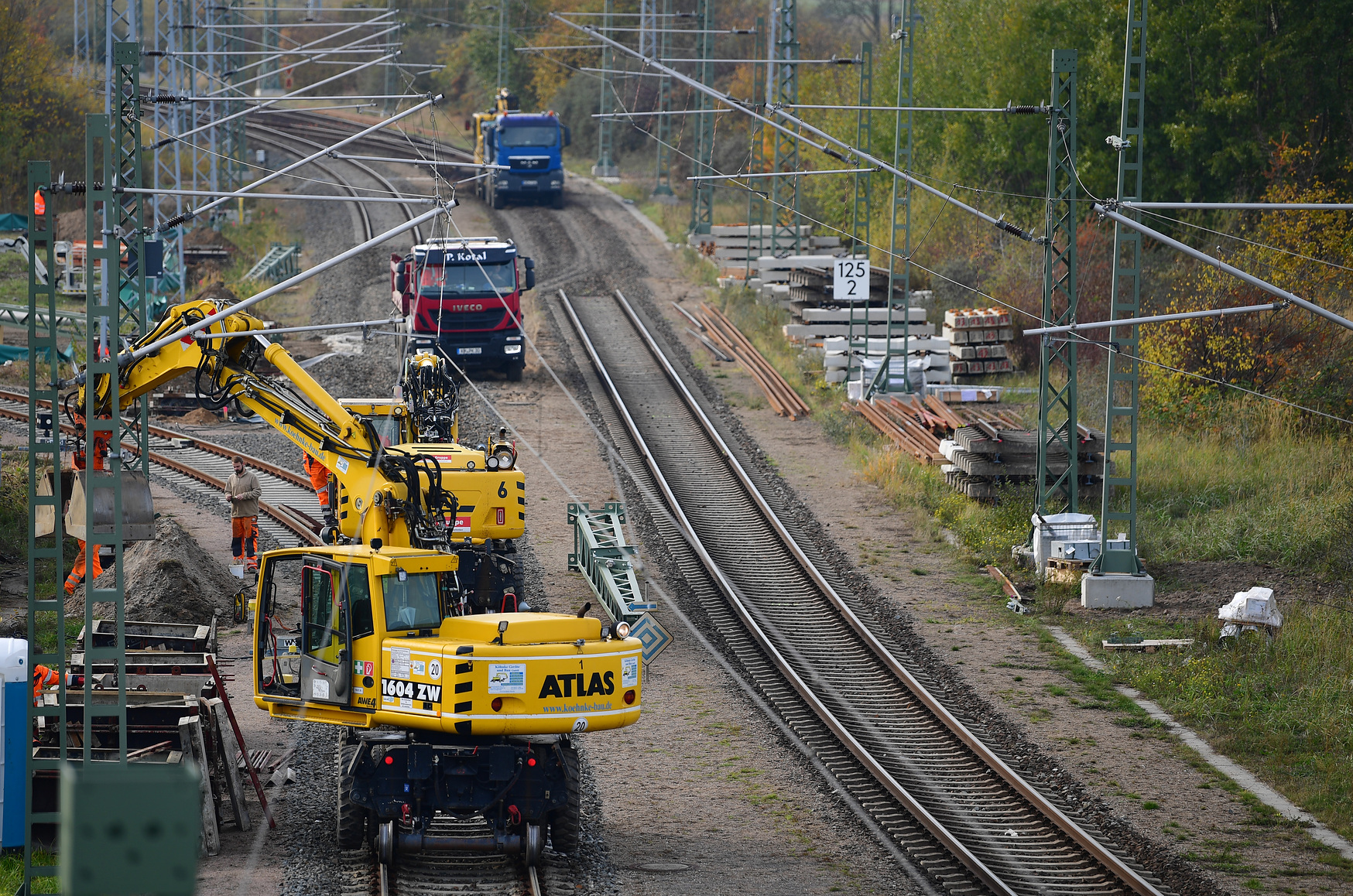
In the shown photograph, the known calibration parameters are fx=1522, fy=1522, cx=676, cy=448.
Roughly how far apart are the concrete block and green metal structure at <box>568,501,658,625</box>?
6559mm

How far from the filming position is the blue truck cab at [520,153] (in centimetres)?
5356

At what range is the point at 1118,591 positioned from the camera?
73.6 ft

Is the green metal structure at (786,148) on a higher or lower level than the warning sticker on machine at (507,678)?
higher

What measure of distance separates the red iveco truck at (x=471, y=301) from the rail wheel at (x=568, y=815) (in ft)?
69.5

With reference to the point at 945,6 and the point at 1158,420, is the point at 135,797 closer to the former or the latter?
the point at 1158,420

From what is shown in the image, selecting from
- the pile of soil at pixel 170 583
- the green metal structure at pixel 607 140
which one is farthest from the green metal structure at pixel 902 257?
the green metal structure at pixel 607 140

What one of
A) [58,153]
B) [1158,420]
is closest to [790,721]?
[1158,420]

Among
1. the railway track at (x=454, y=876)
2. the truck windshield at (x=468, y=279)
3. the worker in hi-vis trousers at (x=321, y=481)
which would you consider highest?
the truck windshield at (x=468, y=279)

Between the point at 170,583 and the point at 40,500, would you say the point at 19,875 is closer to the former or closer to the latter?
the point at 40,500

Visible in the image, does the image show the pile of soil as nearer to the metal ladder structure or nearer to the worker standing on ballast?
the worker standing on ballast

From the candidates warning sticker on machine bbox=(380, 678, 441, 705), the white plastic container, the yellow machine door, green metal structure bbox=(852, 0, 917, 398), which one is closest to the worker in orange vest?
the yellow machine door

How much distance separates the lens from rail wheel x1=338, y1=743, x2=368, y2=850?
13250mm

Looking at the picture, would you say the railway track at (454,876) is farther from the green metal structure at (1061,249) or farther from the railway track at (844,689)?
the green metal structure at (1061,249)

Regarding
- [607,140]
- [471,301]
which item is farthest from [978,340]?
[607,140]
